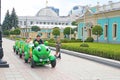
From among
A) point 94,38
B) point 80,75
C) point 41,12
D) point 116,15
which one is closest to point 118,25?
point 116,15

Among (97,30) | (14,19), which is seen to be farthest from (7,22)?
(97,30)

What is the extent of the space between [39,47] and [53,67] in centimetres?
117

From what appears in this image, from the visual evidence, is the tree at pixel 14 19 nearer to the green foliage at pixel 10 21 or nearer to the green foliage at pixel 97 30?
the green foliage at pixel 10 21

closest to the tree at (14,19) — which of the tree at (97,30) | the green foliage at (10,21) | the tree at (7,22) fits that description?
the green foliage at (10,21)

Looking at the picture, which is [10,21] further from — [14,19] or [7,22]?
[14,19]

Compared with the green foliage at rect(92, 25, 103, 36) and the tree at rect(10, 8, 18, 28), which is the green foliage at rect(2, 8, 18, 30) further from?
the green foliage at rect(92, 25, 103, 36)

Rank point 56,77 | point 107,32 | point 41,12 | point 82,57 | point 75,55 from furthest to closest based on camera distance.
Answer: point 41,12 < point 107,32 < point 75,55 < point 82,57 < point 56,77

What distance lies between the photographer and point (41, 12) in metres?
121

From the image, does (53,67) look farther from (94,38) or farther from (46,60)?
(94,38)

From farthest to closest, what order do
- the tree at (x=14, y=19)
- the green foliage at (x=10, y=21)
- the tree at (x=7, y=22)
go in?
the tree at (x=7, y=22) → the green foliage at (x=10, y=21) → the tree at (x=14, y=19)

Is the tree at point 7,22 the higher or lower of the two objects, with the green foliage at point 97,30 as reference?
higher

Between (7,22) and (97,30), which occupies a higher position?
(7,22)

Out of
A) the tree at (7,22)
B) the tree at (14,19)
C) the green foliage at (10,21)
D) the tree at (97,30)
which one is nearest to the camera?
the tree at (97,30)

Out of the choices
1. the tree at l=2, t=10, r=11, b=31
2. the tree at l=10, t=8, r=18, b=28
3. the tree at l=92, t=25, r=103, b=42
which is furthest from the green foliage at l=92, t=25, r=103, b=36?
the tree at l=2, t=10, r=11, b=31
